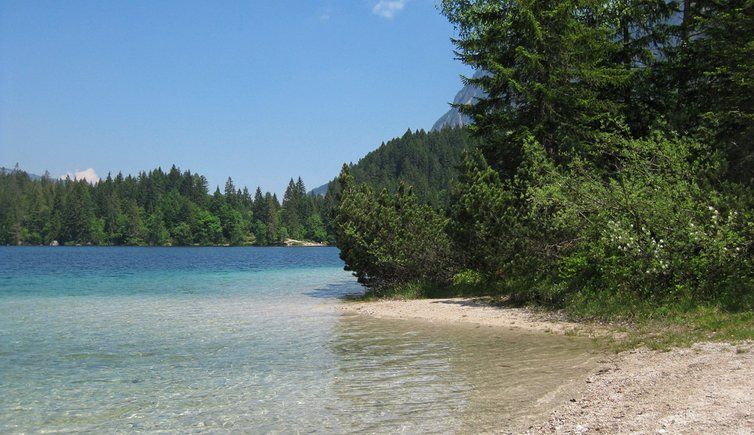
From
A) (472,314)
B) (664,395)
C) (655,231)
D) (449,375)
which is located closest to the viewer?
(664,395)

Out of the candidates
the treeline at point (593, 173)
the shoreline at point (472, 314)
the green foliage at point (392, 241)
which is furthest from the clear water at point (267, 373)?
the green foliage at point (392, 241)

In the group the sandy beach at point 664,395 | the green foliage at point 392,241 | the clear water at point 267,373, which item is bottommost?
the clear water at point 267,373

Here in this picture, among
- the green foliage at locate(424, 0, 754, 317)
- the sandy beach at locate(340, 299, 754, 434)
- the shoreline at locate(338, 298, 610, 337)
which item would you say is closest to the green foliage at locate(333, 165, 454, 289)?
the green foliage at locate(424, 0, 754, 317)

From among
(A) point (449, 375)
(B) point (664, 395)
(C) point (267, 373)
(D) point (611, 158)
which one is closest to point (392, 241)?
(D) point (611, 158)

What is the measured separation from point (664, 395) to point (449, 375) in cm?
461

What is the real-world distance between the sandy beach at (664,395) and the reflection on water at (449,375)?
26.2 inches

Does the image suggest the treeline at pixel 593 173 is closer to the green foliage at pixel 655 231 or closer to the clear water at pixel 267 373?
the green foliage at pixel 655 231

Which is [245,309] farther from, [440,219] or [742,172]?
[742,172]

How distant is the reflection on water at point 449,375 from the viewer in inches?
376

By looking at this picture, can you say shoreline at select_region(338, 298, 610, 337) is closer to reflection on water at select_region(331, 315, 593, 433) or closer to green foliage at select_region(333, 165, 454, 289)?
reflection on water at select_region(331, 315, 593, 433)

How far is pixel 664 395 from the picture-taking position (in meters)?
9.12

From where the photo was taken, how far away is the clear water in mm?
9820

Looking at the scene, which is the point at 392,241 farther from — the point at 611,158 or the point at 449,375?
the point at 449,375

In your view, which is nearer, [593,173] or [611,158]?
[593,173]
